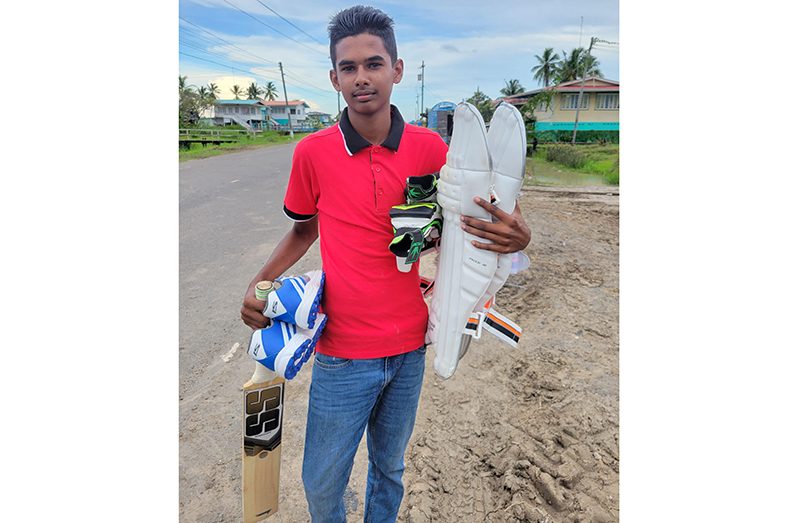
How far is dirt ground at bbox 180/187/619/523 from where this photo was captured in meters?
2.03

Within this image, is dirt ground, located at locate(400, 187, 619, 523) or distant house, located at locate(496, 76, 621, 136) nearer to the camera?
dirt ground, located at locate(400, 187, 619, 523)

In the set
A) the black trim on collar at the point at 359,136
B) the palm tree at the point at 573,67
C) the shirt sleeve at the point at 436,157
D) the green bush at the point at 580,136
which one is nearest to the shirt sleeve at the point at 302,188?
the black trim on collar at the point at 359,136

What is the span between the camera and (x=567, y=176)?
1499 cm

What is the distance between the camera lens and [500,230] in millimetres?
1271

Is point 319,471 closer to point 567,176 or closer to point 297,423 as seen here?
point 297,423

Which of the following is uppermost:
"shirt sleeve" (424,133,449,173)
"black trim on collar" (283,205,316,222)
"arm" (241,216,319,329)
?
"shirt sleeve" (424,133,449,173)

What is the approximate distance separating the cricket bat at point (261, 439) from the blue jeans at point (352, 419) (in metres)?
0.23

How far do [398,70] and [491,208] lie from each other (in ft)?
1.76

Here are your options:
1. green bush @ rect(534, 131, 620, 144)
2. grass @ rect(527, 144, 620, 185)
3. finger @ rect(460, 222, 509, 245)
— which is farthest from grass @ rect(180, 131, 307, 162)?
finger @ rect(460, 222, 509, 245)

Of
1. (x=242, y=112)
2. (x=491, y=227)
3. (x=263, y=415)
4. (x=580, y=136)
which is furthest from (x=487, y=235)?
(x=242, y=112)

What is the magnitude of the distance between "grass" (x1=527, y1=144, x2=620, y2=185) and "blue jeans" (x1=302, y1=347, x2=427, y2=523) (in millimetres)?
12262

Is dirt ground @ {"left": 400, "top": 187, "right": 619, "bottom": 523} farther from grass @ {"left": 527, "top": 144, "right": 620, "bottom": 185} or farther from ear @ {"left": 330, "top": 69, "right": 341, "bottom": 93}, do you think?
grass @ {"left": 527, "top": 144, "right": 620, "bottom": 185}

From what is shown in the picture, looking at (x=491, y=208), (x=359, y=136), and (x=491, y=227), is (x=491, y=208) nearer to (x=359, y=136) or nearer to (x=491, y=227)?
(x=491, y=227)

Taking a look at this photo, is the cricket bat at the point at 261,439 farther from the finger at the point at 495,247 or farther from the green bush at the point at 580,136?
the green bush at the point at 580,136
